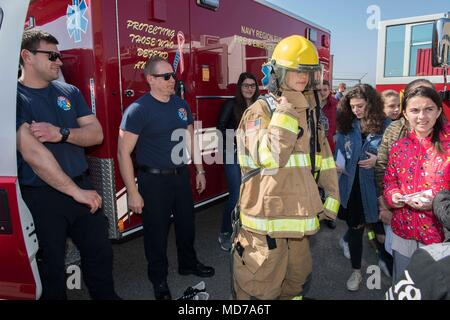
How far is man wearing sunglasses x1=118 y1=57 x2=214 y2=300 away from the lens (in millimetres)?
2627

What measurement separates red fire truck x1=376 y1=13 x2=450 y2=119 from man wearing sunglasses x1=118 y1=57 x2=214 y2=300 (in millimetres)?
4205

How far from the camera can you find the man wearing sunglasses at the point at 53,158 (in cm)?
207

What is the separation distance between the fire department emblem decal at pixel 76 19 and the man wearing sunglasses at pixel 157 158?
542 millimetres

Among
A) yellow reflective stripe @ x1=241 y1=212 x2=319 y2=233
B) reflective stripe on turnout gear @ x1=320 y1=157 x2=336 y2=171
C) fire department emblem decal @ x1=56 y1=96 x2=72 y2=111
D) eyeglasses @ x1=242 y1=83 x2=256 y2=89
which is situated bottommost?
yellow reflective stripe @ x1=241 y1=212 x2=319 y2=233

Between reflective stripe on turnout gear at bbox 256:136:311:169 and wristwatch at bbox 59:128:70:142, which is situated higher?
wristwatch at bbox 59:128:70:142

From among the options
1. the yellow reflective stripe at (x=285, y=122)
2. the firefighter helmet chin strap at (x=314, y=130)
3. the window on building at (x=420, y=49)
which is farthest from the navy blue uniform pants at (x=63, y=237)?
the window on building at (x=420, y=49)

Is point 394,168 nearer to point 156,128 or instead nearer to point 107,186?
point 156,128

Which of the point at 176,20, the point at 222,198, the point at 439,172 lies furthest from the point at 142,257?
the point at 439,172

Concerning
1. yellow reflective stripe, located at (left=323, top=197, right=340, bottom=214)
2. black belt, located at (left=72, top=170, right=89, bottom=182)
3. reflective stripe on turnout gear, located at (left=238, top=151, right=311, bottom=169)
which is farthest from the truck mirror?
black belt, located at (left=72, top=170, right=89, bottom=182)

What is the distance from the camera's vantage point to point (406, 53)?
5.73 meters

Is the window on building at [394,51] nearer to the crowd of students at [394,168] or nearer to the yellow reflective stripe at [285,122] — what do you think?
the crowd of students at [394,168]

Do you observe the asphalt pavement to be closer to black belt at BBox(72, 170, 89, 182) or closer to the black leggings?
the black leggings

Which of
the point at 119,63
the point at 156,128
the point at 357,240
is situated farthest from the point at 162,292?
the point at 119,63

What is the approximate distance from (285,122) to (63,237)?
5.09 ft
